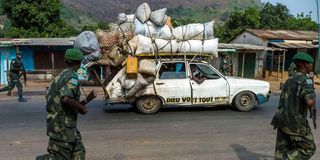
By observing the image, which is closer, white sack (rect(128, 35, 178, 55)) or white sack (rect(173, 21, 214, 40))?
white sack (rect(128, 35, 178, 55))

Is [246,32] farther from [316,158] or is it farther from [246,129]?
[316,158]

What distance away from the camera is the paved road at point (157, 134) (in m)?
6.17

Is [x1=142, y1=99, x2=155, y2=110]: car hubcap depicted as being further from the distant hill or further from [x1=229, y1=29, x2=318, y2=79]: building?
the distant hill

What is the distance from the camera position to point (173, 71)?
9.84 m

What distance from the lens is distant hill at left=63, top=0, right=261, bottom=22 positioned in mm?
89869

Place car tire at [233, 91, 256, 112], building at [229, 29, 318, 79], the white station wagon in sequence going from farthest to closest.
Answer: building at [229, 29, 318, 79] < car tire at [233, 91, 256, 112] < the white station wagon

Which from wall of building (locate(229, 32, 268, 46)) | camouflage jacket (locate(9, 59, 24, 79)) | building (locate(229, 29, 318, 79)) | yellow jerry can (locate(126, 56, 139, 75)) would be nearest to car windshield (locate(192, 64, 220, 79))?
yellow jerry can (locate(126, 56, 139, 75))

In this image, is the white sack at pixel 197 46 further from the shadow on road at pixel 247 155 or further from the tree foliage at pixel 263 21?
the tree foliage at pixel 263 21

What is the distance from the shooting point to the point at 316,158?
5.89m

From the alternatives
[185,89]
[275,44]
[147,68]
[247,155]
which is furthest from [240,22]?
[247,155]

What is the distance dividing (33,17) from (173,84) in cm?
1850

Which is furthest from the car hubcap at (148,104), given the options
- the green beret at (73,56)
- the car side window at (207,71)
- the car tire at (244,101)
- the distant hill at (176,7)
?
the distant hill at (176,7)

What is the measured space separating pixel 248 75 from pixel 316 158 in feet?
61.5

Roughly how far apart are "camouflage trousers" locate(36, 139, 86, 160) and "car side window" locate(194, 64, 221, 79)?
6.03m
